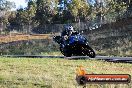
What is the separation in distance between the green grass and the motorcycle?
1451 centimetres

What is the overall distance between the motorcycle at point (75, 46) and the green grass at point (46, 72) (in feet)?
47.6

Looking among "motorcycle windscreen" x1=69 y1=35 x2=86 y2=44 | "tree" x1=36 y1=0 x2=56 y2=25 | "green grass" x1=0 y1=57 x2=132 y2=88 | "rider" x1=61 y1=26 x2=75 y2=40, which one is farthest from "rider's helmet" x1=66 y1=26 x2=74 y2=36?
"green grass" x1=0 y1=57 x2=132 y2=88

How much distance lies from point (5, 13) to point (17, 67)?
267 ft

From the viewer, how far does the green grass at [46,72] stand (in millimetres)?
21875

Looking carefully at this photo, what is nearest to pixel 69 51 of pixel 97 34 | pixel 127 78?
pixel 127 78

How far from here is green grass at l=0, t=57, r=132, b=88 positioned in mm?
21875

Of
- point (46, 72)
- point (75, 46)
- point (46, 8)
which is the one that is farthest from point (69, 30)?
point (46, 8)

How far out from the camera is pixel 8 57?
126ft

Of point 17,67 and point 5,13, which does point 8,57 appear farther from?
point 5,13

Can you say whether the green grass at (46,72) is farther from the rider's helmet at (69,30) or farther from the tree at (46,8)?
the rider's helmet at (69,30)

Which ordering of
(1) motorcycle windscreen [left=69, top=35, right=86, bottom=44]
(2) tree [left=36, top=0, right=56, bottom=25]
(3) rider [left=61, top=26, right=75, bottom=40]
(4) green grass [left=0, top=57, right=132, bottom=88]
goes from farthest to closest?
(4) green grass [left=0, top=57, right=132, bottom=88] < (2) tree [left=36, top=0, right=56, bottom=25] < (3) rider [left=61, top=26, right=75, bottom=40] < (1) motorcycle windscreen [left=69, top=35, right=86, bottom=44]

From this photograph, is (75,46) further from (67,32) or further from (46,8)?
(46,8)

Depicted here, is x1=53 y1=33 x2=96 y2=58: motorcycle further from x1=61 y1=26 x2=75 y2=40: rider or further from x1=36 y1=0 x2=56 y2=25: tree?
x1=36 y1=0 x2=56 y2=25: tree

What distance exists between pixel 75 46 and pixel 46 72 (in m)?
22.0
